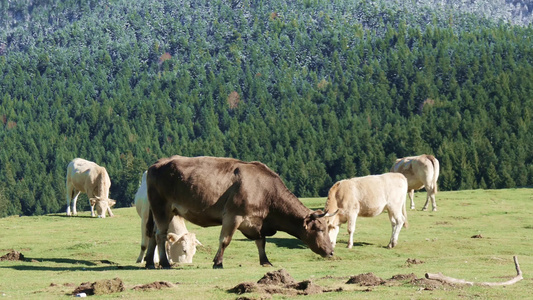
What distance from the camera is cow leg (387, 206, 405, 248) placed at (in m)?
26.0

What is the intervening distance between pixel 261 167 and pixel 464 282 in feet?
22.4

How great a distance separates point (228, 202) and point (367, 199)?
27.7ft

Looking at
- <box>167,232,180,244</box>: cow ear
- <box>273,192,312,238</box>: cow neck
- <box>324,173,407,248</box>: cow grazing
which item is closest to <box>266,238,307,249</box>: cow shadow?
<box>324,173,407,248</box>: cow grazing

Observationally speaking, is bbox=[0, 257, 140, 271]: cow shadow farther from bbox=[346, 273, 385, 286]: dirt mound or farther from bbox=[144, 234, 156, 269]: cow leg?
bbox=[346, 273, 385, 286]: dirt mound

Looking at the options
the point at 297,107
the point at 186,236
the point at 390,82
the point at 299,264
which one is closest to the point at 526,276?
the point at 299,264

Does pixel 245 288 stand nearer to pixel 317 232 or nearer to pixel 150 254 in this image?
pixel 317 232

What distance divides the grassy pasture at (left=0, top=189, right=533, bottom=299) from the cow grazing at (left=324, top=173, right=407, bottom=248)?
0.83 metres

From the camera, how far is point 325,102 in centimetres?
19350

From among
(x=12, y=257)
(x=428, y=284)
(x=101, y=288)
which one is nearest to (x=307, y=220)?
(x=428, y=284)

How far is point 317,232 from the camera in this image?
1964cm

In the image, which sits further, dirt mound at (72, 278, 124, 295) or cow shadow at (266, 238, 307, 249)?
cow shadow at (266, 238, 307, 249)

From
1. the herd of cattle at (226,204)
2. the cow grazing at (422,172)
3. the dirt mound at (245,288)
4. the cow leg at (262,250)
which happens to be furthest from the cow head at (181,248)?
the cow grazing at (422,172)

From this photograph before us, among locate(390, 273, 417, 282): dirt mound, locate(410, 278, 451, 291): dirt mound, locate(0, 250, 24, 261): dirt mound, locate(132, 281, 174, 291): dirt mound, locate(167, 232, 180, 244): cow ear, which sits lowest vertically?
locate(0, 250, 24, 261): dirt mound

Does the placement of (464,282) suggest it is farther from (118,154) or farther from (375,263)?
(118,154)
